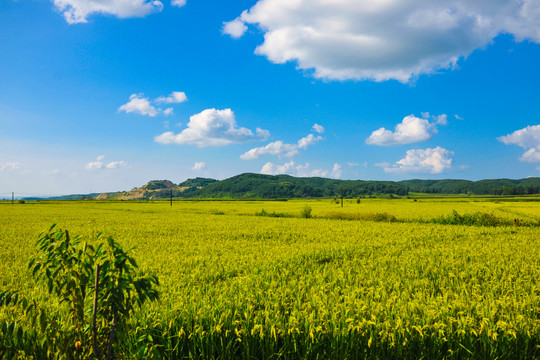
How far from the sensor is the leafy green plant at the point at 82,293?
9.89 feet

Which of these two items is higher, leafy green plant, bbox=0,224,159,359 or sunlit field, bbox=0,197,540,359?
leafy green plant, bbox=0,224,159,359

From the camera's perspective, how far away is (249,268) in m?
9.28

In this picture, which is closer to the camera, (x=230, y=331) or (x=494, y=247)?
(x=230, y=331)

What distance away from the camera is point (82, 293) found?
11.1ft

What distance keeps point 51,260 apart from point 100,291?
63 cm

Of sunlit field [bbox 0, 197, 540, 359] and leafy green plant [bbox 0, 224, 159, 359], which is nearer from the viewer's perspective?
leafy green plant [bbox 0, 224, 159, 359]

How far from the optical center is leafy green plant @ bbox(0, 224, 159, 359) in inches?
119

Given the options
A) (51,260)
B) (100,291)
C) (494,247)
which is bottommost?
(494,247)

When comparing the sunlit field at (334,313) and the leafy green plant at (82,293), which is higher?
the leafy green plant at (82,293)

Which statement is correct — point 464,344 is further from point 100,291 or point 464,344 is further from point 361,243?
point 361,243

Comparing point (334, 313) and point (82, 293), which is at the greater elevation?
point (82, 293)

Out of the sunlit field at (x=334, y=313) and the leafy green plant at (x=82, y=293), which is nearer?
the leafy green plant at (x=82, y=293)

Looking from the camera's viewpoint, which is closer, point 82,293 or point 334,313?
point 82,293

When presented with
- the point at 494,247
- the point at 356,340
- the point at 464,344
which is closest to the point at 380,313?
the point at 356,340
